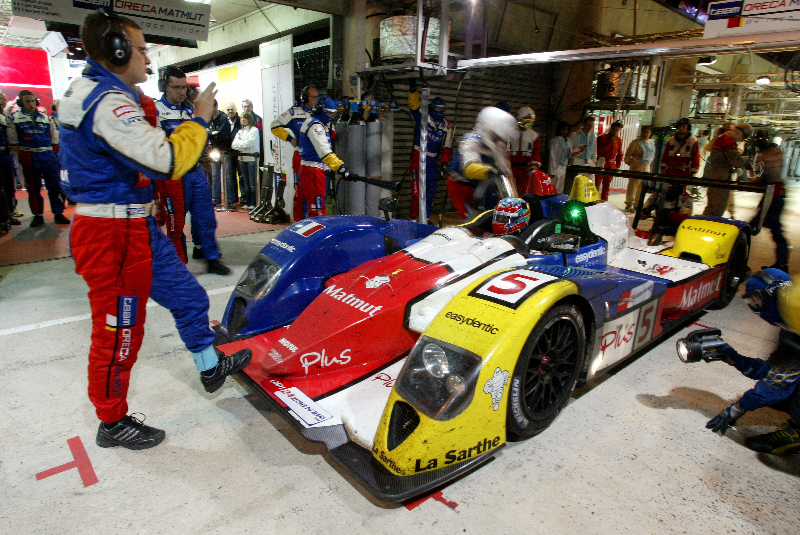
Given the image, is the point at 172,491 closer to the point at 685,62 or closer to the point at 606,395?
the point at 606,395

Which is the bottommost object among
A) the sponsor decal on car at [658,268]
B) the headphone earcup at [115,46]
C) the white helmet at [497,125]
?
the sponsor decal on car at [658,268]

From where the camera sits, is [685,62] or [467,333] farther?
[685,62]

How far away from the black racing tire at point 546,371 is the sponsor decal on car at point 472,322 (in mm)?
169

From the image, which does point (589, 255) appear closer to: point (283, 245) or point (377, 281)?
point (377, 281)

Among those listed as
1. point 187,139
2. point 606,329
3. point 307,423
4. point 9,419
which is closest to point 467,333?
point 307,423

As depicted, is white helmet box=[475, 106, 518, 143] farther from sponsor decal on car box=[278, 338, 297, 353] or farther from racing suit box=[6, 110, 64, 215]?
racing suit box=[6, 110, 64, 215]

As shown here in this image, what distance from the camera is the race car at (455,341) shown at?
1.91 metres

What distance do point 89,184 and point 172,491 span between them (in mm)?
1311

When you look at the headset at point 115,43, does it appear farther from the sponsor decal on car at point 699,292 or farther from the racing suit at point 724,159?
the racing suit at point 724,159

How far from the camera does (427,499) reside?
1.95 meters

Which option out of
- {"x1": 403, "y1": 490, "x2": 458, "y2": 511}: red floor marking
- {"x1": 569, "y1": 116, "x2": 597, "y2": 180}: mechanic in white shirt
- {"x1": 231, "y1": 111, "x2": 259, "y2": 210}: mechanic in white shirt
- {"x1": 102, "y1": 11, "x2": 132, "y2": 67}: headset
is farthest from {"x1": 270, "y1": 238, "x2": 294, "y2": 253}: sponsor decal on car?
{"x1": 569, "y1": 116, "x2": 597, "y2": 180}: mechanic in white shirt

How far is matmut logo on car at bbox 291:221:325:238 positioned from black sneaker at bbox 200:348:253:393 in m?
0.95

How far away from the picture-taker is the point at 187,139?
6.65 ft

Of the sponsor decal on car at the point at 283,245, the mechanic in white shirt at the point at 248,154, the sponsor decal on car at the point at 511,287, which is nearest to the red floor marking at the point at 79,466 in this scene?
the sponsor decal on car at the point at 283,245
